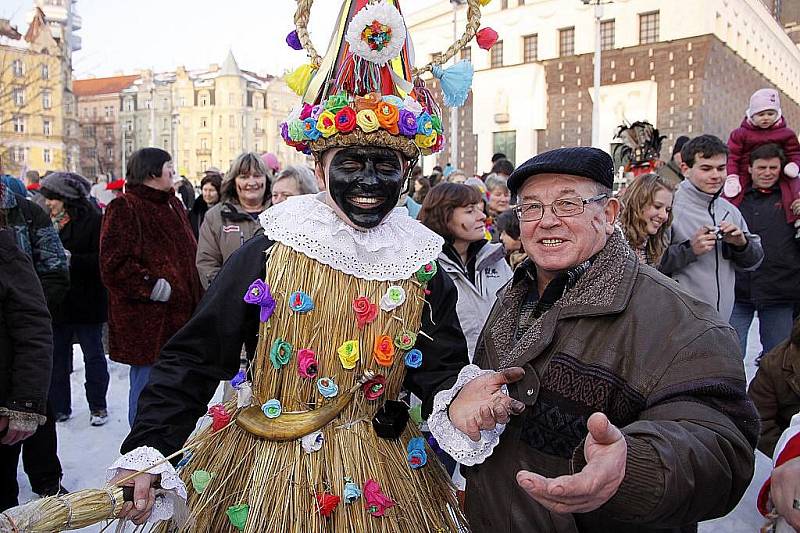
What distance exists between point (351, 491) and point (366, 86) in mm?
1196

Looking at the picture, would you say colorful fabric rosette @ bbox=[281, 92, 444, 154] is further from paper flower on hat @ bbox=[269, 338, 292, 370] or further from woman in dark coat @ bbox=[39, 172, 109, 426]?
woman in dark coat @ bbox=[39, 172, 109, 426]

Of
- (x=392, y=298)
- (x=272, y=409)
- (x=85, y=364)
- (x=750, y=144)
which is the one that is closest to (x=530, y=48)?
(x=750, y=144)

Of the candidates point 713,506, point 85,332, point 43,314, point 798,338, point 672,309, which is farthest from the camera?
point 85,332

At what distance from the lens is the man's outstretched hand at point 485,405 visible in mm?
1485

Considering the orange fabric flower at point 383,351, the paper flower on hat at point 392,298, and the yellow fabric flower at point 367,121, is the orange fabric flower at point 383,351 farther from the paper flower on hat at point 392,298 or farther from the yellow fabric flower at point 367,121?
the yellow fabric flower at point 367,121

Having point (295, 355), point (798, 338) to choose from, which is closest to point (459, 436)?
point (295, 355)

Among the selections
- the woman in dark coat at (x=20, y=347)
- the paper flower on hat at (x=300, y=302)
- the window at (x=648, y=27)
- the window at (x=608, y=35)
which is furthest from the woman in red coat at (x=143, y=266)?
the window at (x=608, y=35)

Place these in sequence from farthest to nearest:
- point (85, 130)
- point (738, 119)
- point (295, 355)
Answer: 1. point (85, 130)
2. point (738, 119)
3. point (295, 355)

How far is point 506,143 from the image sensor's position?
22.8 m

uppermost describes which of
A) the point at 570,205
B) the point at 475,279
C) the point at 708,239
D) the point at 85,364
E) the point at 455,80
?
the point at 455,80

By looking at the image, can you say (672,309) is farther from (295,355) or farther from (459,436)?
(295,355)

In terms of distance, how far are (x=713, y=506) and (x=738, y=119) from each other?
2381cm

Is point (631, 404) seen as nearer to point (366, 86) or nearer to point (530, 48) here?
point (366, 86)

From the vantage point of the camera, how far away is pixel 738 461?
1.28 m
